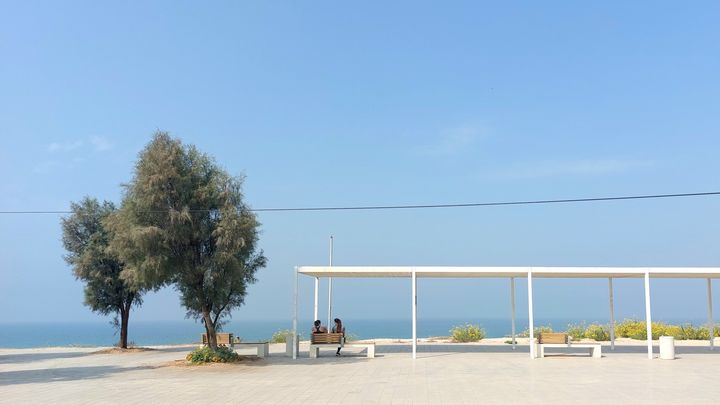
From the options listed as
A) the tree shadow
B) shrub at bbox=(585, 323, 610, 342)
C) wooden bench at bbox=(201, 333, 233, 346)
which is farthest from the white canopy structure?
shrub at bbox=(585, 323, 610, 342)

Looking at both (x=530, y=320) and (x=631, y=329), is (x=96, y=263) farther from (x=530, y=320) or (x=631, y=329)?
(x=631, y=329)

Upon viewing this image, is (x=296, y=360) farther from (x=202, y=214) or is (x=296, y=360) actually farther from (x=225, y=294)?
(x=202, y=214)

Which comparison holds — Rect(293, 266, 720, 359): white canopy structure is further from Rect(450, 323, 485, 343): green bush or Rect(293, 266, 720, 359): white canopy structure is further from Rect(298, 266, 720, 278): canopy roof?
Rect(450, 323, 485, 343): green bush

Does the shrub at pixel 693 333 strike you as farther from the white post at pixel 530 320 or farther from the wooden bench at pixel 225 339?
the wooden bench at pixel 225 339

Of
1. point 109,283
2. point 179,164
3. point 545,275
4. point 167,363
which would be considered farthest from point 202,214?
point 545,275

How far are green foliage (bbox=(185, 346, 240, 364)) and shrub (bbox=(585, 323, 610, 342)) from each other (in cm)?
1737

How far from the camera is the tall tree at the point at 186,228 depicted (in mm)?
18766

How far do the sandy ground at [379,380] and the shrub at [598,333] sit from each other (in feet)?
24.2

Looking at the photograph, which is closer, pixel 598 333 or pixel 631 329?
pixel 598 333

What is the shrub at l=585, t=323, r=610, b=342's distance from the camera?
2958cm

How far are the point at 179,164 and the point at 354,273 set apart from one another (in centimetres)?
659

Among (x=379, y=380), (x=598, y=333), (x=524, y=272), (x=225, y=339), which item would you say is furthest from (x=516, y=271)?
(x=598, y=333)

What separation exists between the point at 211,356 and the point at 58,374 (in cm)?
399

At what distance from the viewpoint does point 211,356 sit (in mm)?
19078
